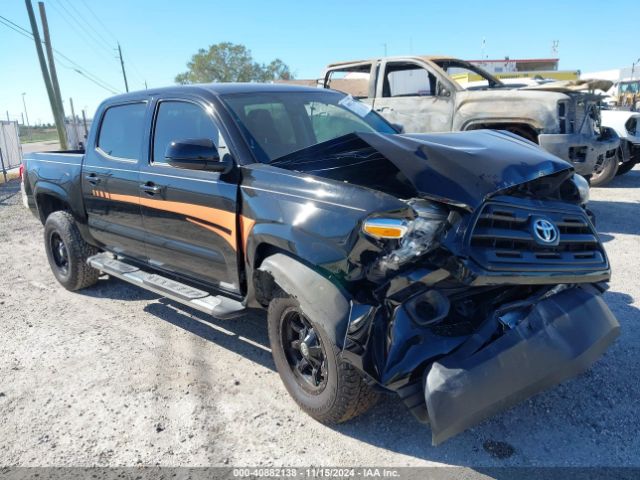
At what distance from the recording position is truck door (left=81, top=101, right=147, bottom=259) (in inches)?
168

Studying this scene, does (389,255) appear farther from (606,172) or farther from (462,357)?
(606,172)

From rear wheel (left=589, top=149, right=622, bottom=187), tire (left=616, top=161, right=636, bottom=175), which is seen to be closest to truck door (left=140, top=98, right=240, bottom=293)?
rear wheel (left=589, top=149, right=622, bottom=187)

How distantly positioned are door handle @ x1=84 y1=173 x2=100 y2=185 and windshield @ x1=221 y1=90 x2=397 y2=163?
1711mm

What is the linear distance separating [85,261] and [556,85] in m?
6.58

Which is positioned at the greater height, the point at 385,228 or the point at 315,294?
the point at 385,228

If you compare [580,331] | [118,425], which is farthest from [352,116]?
[118,425]

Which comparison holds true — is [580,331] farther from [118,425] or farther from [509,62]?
[509,62]

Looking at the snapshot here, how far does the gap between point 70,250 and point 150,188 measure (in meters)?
1.78

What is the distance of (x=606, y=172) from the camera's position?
30.8 feet

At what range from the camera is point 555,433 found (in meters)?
2.76

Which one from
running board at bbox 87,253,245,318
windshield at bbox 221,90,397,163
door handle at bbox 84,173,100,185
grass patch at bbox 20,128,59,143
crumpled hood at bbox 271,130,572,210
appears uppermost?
windshield at bbox 221,90,397,163

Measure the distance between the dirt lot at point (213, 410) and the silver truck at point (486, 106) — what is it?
3.21 meters

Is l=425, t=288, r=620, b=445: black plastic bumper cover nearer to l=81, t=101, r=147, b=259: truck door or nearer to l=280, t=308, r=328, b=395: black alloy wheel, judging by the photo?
l=280, t=308, r=328, b=395: black alloy wheel

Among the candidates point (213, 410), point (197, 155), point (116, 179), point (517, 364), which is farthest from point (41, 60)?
point (517, 364)
